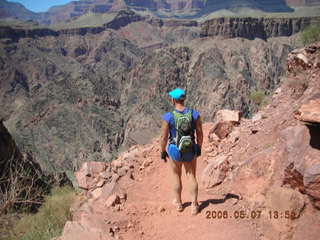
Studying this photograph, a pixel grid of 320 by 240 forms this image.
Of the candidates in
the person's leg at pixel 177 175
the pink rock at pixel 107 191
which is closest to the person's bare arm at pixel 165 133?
the person's leg at pixel 177 175

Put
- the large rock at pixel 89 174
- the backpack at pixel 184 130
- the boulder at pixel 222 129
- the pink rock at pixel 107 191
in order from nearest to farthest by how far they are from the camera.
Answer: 1. the backpack at pixel 184 130
2. the pink rock at pixel 107 191
3. the large rock at pixel 89 174
4. the boulder at pixel 222 129

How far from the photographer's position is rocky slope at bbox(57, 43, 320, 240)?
5125 mm

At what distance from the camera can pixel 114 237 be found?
5445 millimetres

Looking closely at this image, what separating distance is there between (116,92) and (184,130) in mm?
98867

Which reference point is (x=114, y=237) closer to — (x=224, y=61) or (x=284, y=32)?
(x=224, y=61)

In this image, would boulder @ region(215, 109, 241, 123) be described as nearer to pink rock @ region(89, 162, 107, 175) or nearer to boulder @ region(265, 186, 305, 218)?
pink rock @ region(89, 162, 107, 175)

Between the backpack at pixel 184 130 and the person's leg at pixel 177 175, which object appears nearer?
the backpack at pixel 184 130

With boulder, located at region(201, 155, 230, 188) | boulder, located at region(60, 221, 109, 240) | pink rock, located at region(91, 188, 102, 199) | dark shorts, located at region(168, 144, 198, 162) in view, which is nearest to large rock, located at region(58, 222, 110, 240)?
boulder, located at region(60, 221, 109, 240)

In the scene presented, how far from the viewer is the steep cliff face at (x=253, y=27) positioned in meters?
100

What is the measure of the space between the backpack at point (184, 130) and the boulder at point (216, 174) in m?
2.11

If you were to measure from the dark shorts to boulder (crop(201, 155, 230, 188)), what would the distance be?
6.18ft

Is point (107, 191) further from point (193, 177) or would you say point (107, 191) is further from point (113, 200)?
point (193, 177)

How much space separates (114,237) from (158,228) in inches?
32.0

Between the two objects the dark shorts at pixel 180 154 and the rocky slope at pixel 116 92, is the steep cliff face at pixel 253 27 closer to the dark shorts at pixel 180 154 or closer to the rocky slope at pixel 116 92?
the rocky slope at pixel 116 92
